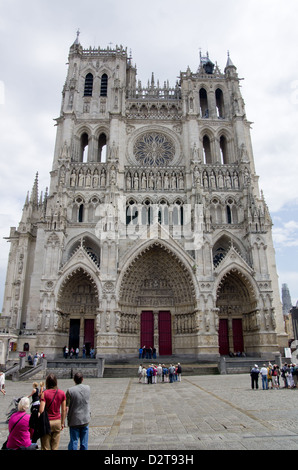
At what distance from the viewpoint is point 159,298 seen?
28.2m

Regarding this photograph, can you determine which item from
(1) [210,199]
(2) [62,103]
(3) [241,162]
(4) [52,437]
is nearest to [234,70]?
(3) [241,162]

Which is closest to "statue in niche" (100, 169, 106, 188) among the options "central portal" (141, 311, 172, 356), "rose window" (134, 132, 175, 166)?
"rose window" (134, 132, 175, 166)

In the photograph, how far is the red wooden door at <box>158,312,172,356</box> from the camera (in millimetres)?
26984

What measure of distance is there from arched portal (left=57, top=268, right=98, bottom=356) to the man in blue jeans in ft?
72.9

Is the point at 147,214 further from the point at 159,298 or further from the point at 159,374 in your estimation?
the point at 159,374

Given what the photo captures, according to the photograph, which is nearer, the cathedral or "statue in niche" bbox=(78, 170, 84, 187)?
the cathedral

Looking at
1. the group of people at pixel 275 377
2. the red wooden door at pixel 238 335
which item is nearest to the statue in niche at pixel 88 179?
the red wooden door at pixel 238 335

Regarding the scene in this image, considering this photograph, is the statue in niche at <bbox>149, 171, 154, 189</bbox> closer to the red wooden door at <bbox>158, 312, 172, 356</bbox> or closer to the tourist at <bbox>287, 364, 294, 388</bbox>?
the red wooden door at <bbox>158, 312, 172, 356</bbox>

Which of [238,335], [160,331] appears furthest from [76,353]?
[238,335]

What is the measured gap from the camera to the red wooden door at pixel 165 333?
88.5 ft

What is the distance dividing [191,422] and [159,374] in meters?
10.3

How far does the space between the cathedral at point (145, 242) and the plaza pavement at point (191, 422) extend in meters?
13.7

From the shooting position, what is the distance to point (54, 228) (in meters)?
26.9

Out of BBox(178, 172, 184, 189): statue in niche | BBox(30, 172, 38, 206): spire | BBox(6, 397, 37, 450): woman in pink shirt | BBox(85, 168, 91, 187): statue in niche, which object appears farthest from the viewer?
BBox(30, 172, 38, 206): spire
